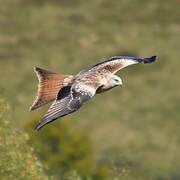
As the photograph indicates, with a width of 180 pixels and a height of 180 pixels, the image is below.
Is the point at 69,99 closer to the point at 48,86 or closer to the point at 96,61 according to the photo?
the point at 48,86

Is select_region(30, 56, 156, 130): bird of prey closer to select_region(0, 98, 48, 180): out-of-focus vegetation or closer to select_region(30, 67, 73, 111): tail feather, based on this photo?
select_region(30, 67, 73, 111): tail feather

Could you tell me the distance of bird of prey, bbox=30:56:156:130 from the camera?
13.3m

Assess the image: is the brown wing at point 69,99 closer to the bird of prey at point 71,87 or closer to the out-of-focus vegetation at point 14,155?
the bird of prey at point 71,87

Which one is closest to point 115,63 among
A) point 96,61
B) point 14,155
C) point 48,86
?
point 48,86

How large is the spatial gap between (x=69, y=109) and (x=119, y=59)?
319cm

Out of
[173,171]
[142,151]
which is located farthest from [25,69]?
[173,171]

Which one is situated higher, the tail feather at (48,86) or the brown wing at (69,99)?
the tail feather at (48,86)

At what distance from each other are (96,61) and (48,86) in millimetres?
57474

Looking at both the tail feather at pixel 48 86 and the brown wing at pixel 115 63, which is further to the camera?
the brown wing at pixel 115 63

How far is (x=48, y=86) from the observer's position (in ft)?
47.8

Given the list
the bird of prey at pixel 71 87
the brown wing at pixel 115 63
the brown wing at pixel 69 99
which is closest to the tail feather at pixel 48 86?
the bird of prey at pixel 71 87

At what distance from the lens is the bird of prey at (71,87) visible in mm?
13281

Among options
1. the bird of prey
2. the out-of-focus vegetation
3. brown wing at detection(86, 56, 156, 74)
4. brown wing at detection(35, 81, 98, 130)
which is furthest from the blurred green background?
brown wing at detection(35, 81, 98, 130)

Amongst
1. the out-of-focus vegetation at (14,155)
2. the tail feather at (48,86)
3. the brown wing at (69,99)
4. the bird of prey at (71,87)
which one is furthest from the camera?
the out-of-focus vegetation at (14,155)
